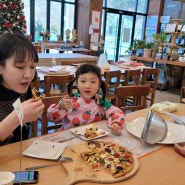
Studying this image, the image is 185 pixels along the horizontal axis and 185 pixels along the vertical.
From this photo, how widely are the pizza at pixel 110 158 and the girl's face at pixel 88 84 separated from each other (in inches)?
21.8

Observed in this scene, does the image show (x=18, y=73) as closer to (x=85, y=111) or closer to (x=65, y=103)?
(x=65, y=103)

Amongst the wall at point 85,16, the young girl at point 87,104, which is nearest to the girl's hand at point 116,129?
the young girl at point 87,104

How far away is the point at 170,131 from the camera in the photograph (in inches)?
49.9

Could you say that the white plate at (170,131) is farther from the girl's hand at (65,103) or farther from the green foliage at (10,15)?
the green foliage at (10,15)

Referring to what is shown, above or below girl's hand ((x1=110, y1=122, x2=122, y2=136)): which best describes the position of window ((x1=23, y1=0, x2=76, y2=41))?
above

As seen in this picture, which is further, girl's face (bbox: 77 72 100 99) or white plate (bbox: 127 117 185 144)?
girl's face (bbox: 77 72 100 99)

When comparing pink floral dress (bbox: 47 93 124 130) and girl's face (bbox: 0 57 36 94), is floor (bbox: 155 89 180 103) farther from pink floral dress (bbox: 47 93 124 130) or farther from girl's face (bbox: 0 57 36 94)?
girl's face (bbox: 0 57 36 94)

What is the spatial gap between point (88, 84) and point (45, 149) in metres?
0.65

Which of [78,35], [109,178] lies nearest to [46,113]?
[109,178]

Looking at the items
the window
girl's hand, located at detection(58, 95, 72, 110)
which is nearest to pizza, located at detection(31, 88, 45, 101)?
girl's hand, located at detection(58, 95, 72, 110)

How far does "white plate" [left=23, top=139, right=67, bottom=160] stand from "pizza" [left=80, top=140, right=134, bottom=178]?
0.37 feet

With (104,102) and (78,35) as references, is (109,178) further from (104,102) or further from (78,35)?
(78,35)

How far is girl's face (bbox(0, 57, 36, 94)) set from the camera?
99 centimetres

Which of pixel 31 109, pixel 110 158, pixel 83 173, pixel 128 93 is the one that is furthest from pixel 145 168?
pixel 128 93
